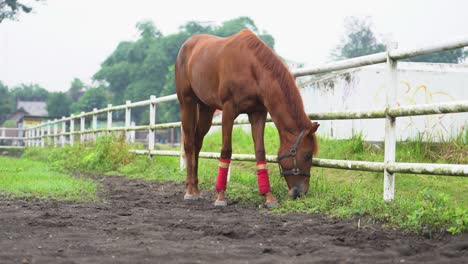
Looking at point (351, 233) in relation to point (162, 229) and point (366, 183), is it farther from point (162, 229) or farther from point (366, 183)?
point (366, 183)

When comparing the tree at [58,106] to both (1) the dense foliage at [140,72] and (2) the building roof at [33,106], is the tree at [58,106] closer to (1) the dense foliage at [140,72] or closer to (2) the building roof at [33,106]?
(1) the dense foliage at [140,72]

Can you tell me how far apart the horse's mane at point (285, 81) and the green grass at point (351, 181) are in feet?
2.32

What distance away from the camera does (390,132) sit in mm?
4723

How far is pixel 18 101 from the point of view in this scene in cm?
9556

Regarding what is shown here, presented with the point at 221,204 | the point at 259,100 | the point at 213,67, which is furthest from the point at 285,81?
the point at 221,204

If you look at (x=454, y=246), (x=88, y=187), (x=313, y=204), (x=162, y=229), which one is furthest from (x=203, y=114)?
(x=454, y=246)

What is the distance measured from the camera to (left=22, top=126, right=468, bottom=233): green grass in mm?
3703

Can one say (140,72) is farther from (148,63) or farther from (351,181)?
(351,181)

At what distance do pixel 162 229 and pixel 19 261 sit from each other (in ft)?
4.02

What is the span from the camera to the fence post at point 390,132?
4.60m

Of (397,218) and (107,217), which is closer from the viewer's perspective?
(397,218)

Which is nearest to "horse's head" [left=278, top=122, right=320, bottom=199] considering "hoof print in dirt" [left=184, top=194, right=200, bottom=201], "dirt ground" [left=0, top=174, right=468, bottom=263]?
"dirt ground" [left=0, top=174, right=468, bottom=263]

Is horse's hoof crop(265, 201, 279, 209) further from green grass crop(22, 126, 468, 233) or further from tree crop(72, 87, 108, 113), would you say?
tree crop(72, 87, 108, 113)

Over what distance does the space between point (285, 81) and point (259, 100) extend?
31cm
